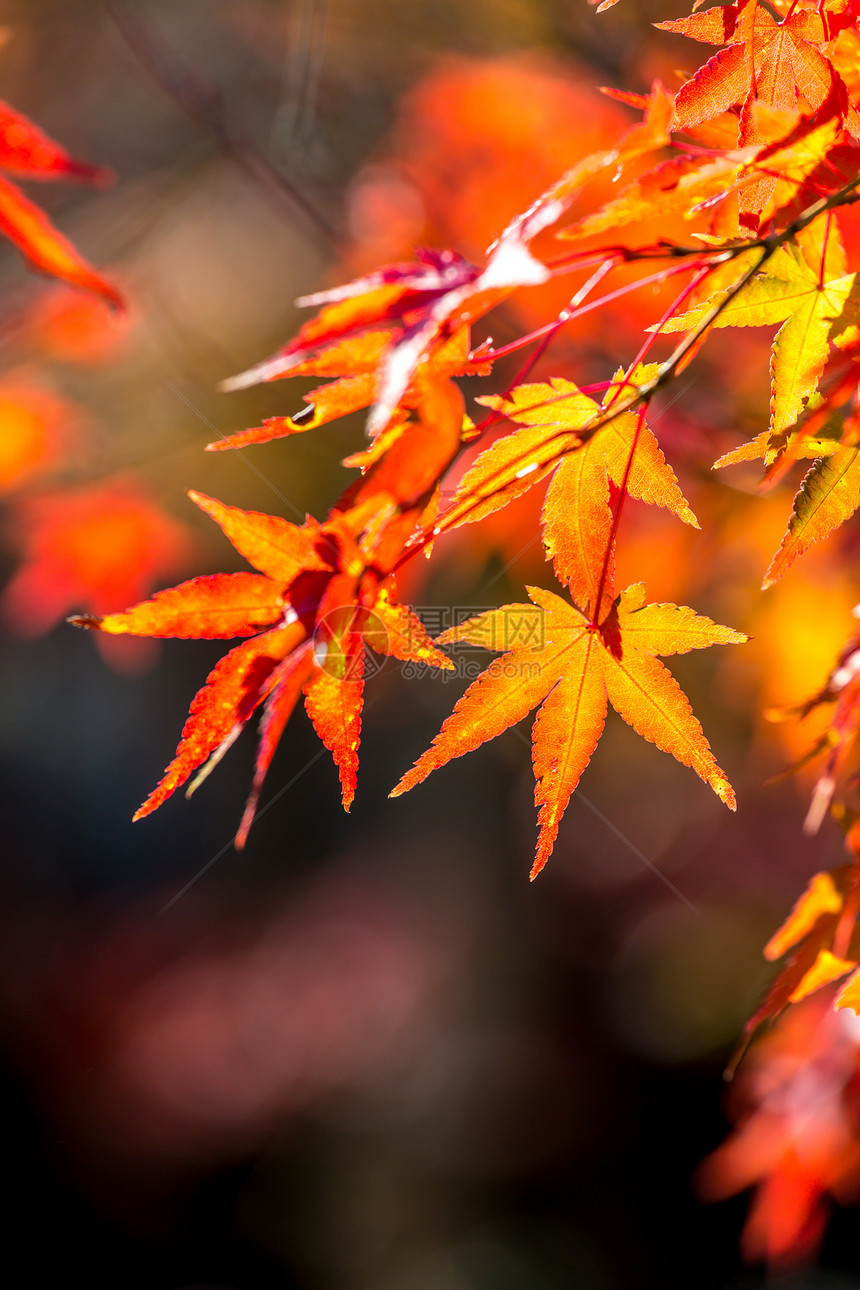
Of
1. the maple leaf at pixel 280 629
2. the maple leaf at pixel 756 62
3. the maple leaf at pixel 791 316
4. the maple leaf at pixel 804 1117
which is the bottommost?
the maple leaf at pixel 804 1117

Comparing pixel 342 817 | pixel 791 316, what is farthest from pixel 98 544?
pixel 791 316

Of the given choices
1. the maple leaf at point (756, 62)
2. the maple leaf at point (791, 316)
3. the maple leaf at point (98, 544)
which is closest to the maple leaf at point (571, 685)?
the maple leaf at point (791, 316)

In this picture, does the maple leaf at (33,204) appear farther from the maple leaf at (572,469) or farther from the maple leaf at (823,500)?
the maple leaf at (823,500)

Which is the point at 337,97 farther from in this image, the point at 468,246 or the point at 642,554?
the point at 642,554

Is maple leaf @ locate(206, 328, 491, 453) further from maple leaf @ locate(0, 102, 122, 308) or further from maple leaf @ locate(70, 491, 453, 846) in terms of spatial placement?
maple leaf @ locate(0, 102, 122, 308)

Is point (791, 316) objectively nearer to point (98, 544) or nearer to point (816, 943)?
point (816, 943)
